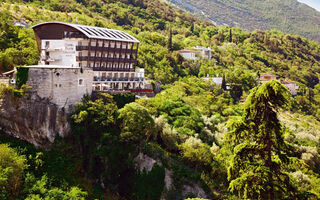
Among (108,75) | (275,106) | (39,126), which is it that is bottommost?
(39,126)

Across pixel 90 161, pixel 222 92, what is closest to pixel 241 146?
pixel 90 161

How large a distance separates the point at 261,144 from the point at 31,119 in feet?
79.5

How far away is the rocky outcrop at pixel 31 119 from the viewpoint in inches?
1236

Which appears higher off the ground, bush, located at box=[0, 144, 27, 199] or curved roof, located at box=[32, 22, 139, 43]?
curved roof, located at box=[32, 22, 139, 43]

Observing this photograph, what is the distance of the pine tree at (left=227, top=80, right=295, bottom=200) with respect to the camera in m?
15.6

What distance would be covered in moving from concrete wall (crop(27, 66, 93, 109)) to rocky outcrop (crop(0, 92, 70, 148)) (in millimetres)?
908

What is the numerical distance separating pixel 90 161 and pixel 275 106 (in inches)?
888

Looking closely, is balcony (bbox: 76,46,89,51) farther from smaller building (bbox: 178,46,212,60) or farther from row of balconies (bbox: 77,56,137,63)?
smaller building (bbox: 178,46,212,60)

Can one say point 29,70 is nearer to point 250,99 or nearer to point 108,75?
point 108,75

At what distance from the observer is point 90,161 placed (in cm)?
3338

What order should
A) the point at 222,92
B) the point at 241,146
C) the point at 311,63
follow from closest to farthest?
the point at 241,146
the point at 222,92
the point at 311,63

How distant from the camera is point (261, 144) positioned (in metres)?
16.5

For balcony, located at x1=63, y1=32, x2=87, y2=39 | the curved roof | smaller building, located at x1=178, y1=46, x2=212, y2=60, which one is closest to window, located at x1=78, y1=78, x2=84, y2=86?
the curved roof

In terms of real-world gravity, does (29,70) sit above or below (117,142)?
above
